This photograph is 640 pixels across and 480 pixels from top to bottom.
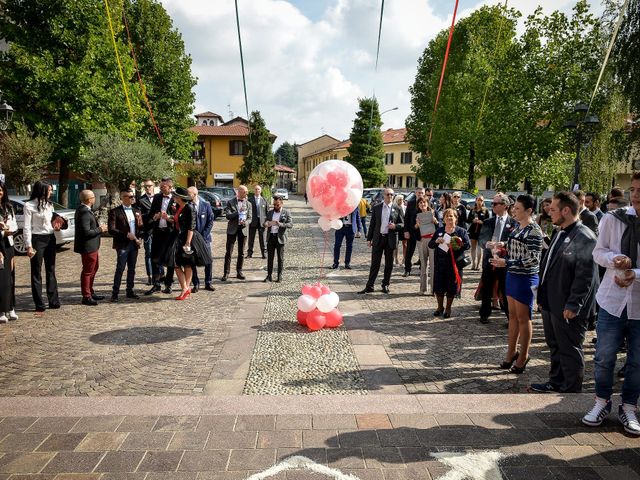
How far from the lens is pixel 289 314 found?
297 inches

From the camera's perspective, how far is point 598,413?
12.5 feet

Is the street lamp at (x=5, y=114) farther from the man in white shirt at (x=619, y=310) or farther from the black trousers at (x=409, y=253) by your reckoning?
the man in white shirt at (x=619, y=310)

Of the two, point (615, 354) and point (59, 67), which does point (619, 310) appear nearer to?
point (615, 354)

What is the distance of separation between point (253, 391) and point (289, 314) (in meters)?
3.02

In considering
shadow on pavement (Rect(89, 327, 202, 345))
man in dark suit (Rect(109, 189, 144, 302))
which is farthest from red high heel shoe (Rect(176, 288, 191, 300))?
shadow on pavement (Rect(89, 327, 202, 345))

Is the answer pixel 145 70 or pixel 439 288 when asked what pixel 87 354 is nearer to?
pixel 439 288

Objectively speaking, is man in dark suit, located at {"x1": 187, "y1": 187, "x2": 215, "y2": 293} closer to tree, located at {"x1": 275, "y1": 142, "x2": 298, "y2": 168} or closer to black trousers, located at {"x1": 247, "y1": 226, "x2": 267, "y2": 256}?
black trousers, located at {"x1": 247, "y1": 226, "x2": 267, "y2": 256}

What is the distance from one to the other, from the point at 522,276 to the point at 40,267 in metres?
7.29

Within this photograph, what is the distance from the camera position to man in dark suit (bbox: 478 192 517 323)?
710cm

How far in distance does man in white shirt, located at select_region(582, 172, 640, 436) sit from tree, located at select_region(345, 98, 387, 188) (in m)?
47.2

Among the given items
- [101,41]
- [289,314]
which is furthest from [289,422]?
[101,41]

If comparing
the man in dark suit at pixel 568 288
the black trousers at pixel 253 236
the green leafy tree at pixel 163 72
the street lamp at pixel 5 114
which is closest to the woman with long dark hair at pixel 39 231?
the black trousers at pixel 253 236

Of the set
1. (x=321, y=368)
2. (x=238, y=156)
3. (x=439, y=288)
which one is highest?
(x=238, y=156)

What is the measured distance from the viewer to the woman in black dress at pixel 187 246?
26.9ft
